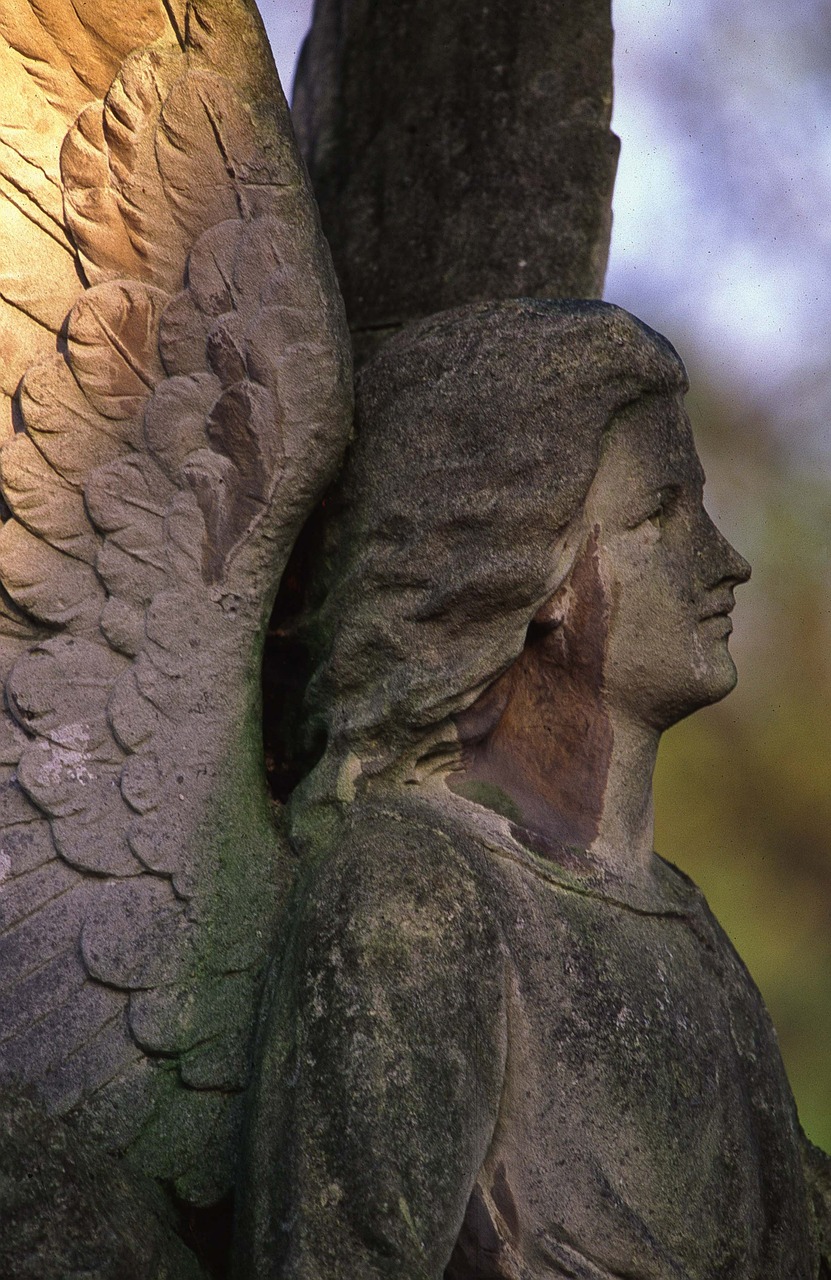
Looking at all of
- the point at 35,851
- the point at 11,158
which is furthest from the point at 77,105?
the point at 35,851

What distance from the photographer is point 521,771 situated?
2.67 metres

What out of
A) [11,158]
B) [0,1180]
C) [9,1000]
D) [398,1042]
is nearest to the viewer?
[0,1180]

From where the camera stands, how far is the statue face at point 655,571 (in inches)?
104

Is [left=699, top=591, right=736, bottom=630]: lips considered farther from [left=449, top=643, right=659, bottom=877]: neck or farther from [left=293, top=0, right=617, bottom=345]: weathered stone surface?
[left=293, top=0, right=617, bottom=345]: weathered stone surface

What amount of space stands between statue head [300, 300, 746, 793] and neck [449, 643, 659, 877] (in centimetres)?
9

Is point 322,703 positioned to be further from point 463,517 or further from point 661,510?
point 661,510

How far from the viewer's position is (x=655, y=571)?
2.67m

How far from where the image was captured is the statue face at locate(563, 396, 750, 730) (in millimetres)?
2643

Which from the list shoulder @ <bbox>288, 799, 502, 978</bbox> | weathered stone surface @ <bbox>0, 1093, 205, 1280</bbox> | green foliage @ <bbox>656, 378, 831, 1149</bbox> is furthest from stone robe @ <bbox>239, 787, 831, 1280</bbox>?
green foliage @ <bbox>656, 378, 831, 1149</bbox>

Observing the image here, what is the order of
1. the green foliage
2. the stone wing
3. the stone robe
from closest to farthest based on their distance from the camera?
the stone robe
the stone wing
the green foliage

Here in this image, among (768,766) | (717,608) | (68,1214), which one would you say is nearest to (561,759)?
(717,608)

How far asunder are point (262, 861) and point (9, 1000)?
410 millimetres

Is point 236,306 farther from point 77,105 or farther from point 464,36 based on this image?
point 464,36

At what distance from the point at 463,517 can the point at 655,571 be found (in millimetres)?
365
